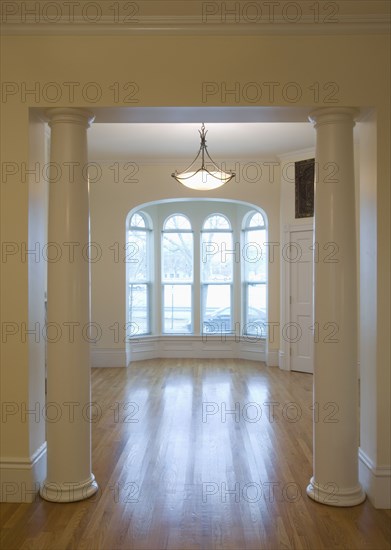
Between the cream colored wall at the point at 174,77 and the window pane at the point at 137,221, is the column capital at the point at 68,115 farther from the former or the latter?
the window pane at the point at 137,221

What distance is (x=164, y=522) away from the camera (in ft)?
9.93

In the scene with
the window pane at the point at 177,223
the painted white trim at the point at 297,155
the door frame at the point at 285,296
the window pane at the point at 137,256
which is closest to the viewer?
the painted white trim at the point at 297,155

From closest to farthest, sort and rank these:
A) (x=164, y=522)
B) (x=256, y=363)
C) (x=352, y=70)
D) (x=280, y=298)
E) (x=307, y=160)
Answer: (x=164, y=522)
(x=352, y=70)
(x=307, y=160)
(x=280, y=298)
(x=256, y=363)

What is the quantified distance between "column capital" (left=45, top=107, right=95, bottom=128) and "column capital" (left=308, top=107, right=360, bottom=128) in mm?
1547

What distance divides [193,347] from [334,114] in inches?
264

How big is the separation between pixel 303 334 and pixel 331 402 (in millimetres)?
4603

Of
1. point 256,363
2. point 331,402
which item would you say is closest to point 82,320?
point 331,402

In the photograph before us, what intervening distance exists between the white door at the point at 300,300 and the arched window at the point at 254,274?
1.04 metres

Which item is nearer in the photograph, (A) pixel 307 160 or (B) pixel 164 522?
(B) pixel 164 522

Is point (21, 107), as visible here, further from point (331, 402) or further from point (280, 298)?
point (280, 298)

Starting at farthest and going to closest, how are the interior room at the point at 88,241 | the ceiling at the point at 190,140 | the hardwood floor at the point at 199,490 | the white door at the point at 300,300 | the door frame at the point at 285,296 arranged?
the door frame at the point at 285,296 < the white door at the point at 300,300 < the ceiling at the point at 190,140 < the interior room at the point at 88,241 < the hardwood floor at the point at 199,490

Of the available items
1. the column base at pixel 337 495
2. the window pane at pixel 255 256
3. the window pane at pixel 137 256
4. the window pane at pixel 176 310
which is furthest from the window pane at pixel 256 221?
the column base at pixel 337 495

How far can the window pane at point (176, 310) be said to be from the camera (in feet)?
31.5

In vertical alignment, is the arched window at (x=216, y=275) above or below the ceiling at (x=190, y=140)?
below
